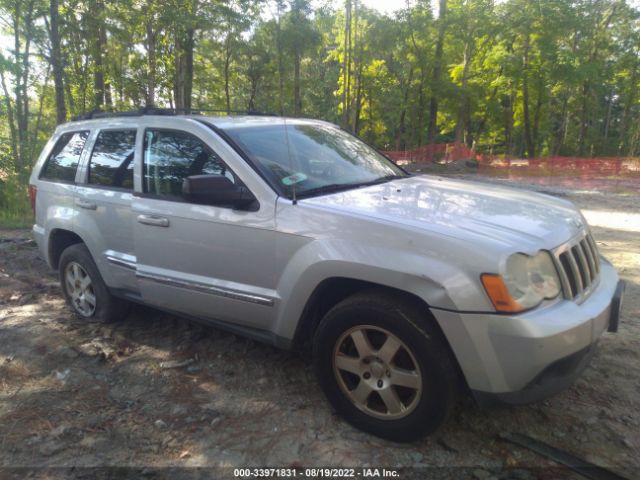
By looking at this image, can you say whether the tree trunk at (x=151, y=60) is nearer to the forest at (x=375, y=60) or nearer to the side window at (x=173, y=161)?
the forest at (x=375, y=60)

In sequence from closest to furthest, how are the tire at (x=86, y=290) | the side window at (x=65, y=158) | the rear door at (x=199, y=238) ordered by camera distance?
the rear door at (x=199, y=238) < the tire at (x=86, y=290) < the side window at (x=65, y=158)

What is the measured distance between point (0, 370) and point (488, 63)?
29.2m

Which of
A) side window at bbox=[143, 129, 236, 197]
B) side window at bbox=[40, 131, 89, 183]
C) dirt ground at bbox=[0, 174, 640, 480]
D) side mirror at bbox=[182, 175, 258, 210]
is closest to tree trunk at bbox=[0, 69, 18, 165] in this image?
side window at bbox=[40, 131, 89, 183]

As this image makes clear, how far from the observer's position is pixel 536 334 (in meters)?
2.19

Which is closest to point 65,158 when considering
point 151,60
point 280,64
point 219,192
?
point 219,192

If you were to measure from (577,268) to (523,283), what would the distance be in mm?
522

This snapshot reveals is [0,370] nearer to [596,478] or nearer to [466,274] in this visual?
[466,274]

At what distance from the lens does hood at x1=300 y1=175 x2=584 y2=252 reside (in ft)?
8.04

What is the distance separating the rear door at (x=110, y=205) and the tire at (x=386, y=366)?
73.1 inches

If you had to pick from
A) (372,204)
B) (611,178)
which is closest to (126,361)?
(372,204)

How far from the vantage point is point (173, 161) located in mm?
3523

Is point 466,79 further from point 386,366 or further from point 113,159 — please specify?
point 386,366

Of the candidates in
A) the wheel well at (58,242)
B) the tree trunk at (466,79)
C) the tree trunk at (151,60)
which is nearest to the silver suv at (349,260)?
the wheel well at (58,242)

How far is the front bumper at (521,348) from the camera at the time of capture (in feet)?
7.24
